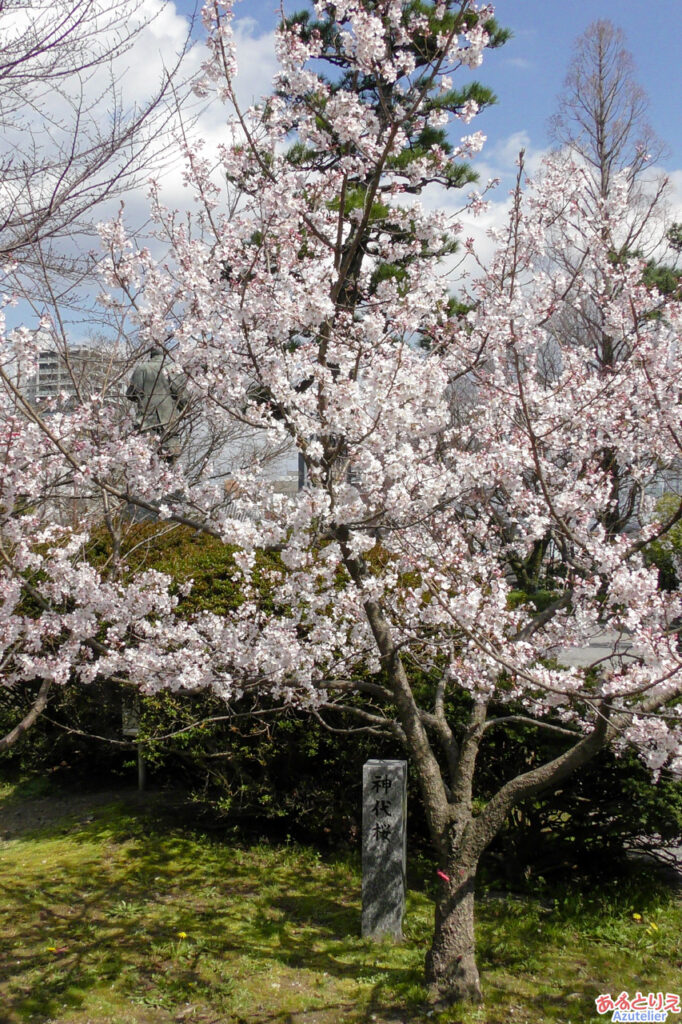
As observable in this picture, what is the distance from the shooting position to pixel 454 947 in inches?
131

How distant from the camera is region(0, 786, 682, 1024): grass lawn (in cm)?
328

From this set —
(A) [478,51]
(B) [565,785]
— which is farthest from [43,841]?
(A) [478,51]

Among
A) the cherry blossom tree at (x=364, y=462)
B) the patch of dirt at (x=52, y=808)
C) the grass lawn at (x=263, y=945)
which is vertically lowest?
the grass lawn at (x=263, y=945)

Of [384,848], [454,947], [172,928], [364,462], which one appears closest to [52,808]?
[172,928]

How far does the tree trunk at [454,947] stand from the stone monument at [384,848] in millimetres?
529

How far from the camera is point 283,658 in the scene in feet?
11.6

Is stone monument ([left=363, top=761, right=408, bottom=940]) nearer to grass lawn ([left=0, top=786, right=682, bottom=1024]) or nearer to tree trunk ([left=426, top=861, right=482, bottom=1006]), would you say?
grass lawn ([left=0, top=786, right=682, bottom=1024])

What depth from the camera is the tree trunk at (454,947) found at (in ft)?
10.7

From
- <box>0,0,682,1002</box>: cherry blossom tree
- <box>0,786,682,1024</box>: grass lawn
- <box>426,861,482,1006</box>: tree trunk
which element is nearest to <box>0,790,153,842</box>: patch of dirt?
<box>0,786,682,1024</box>: grass lawn

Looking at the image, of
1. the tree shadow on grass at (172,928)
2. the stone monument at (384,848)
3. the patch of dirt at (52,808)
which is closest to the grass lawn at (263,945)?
the tree shadow on grass at (172,928)

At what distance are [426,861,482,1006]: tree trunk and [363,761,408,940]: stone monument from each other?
529mm

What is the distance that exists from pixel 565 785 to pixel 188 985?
221 centimetres

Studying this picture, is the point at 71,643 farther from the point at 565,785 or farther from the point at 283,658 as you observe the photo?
the point at 565,785

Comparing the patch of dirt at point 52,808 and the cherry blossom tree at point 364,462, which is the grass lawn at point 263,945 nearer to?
the cherry blossom tree at point 364,462
